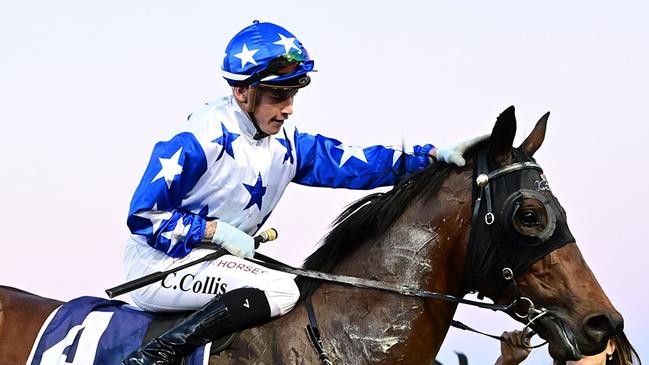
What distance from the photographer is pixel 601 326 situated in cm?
449

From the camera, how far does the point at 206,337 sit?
4711mm

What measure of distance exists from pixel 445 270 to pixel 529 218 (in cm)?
45

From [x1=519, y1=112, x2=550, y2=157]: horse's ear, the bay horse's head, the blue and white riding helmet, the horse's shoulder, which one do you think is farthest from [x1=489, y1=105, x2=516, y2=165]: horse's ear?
the horse's shoulder

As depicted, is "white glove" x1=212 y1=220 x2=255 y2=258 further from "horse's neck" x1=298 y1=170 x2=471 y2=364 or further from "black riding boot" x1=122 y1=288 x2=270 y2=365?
"horse's neck" x1=298 y1=170 x2=471 y2=364

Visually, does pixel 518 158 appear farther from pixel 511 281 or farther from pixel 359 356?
pixel 359 356

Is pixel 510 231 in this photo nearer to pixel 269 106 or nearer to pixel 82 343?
pixel 269 106

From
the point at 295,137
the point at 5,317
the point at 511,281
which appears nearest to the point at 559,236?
the point at 511,281

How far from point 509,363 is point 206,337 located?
2.93 metres

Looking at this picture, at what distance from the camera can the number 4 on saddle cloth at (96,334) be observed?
4.86 metres

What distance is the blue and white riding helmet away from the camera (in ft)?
16.4

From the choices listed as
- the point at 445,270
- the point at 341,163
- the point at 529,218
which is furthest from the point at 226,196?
the point at 529,218

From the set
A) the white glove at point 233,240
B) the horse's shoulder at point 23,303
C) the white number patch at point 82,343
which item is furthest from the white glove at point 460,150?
the horse's shoulder at point 23,303

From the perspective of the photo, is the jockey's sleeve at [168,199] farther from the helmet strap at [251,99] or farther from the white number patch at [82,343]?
the white number patch at [82,343]

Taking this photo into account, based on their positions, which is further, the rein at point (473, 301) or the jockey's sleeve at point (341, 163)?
the jockey's sleeve at point (341, 163)
